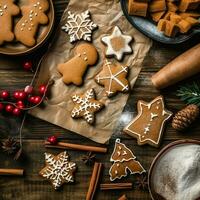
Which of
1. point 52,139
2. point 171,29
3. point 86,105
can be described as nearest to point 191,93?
point 171,29

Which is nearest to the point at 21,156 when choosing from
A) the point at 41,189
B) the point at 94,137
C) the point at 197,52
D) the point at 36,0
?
the point at 41,189

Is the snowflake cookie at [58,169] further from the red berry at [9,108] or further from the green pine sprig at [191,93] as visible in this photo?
the green pine sprig at [191,93]

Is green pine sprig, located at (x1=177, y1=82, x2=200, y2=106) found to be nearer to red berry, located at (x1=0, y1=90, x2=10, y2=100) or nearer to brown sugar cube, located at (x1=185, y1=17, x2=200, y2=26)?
brown sugar cube, located at (x1=185, y1=17, x2=200, y2=26)

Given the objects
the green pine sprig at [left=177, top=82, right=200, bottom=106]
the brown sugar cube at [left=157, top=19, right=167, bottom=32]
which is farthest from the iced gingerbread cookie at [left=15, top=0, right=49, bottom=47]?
the green pine sprig at [left=177, top=82, right=200, bottom=106]

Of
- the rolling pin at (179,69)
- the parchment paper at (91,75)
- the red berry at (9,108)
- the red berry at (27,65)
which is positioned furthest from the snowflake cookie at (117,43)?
the red berry at (9,108)

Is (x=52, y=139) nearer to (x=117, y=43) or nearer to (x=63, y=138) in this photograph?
(x=63, y=138)

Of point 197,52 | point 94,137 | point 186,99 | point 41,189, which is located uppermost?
point 197,52

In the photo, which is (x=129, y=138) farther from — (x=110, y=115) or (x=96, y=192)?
(x=96, y=192)
